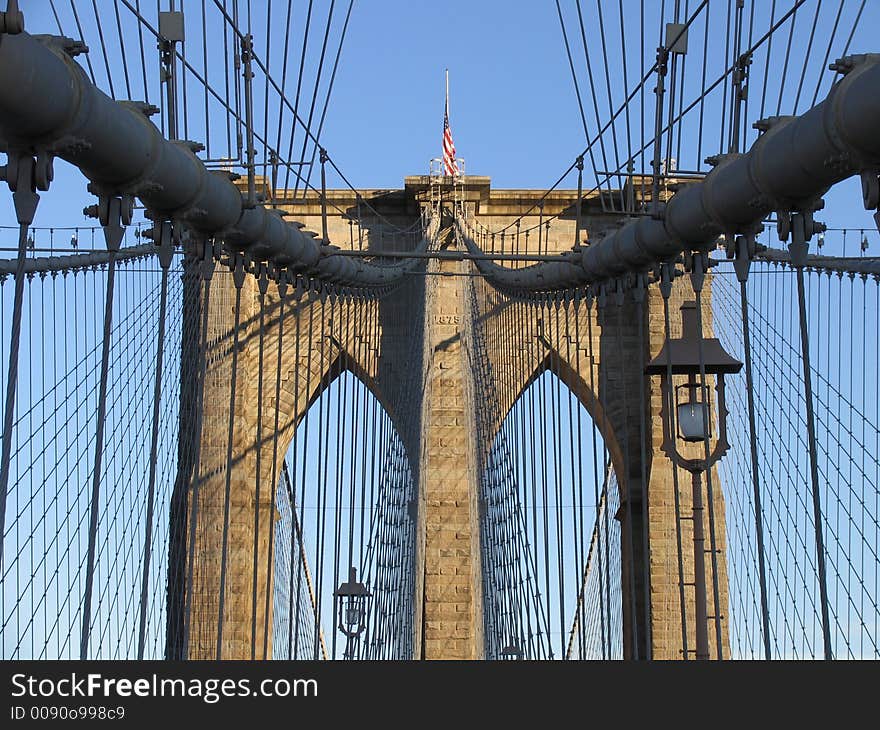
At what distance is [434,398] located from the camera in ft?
55.3

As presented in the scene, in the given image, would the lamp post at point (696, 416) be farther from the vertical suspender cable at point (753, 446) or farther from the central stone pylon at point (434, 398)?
the central stone pylon at point (434, 398)

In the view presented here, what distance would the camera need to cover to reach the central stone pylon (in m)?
16.3

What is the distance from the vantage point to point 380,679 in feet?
15.2

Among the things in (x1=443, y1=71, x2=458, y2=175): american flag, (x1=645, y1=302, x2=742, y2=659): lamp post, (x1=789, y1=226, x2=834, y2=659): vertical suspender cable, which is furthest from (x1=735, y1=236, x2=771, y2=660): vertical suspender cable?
(x1=443, y1=71, x2=458, y2=175): american flag

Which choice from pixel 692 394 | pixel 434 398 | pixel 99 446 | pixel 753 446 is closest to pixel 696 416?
pixel 692 394

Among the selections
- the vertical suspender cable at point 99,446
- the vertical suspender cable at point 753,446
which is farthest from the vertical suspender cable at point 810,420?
the vertical suspender cable at point 99,446

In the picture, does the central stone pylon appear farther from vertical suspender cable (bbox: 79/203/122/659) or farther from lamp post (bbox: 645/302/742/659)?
vertical suspender cable (bbox: 79/203/122/659)

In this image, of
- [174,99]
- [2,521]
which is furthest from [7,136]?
[174,99]

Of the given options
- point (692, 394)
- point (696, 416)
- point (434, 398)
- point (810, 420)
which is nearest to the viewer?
point (810, 420)

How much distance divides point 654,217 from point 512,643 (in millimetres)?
6030

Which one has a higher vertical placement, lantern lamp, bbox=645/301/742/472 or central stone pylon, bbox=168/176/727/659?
central stone pylon, bbox=168/176/727/659

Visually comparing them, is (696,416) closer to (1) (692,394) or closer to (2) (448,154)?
(1) (692,394)

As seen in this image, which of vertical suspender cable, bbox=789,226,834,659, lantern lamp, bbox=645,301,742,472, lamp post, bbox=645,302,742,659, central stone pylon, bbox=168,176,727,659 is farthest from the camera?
central stone pylon, bbox=168,176,727,659

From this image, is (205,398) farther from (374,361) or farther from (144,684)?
(144,684)
